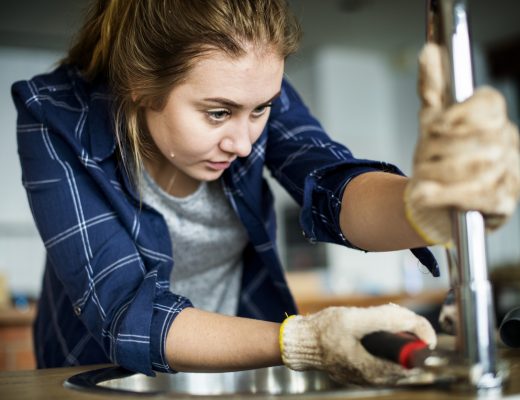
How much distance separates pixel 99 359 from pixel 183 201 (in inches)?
12.0

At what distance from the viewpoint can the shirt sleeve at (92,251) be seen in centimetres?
82

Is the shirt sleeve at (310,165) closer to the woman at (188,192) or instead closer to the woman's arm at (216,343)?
the woman at (188,192)

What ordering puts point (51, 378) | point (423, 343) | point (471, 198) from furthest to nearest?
1. point (51, 378)
2. point (423, 343)
3. point (471, 198)

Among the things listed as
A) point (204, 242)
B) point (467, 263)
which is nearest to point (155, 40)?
point (204, 242)

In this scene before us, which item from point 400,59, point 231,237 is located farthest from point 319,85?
point 231,237

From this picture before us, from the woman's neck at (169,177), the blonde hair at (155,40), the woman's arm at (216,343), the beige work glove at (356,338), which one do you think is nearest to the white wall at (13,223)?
the woman's neck at (169,177)

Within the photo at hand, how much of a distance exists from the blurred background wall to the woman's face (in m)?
3.67

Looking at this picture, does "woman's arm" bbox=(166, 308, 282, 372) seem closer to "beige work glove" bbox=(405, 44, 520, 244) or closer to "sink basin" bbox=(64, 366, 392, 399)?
"sink basin" bbox=(64, 366, 392, 399)

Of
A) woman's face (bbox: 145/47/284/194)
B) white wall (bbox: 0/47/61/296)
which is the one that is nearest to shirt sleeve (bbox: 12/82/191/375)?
woman's face (bbox: 145/47/284/194)

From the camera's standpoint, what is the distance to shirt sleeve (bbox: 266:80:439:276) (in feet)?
3.04

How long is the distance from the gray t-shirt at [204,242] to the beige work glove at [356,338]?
0.49 m

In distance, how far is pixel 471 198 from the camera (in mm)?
542

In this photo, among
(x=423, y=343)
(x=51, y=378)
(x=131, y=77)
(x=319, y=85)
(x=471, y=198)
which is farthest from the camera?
(x=319, y=85)

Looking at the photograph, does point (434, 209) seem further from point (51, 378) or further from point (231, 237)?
point (231, 237)
